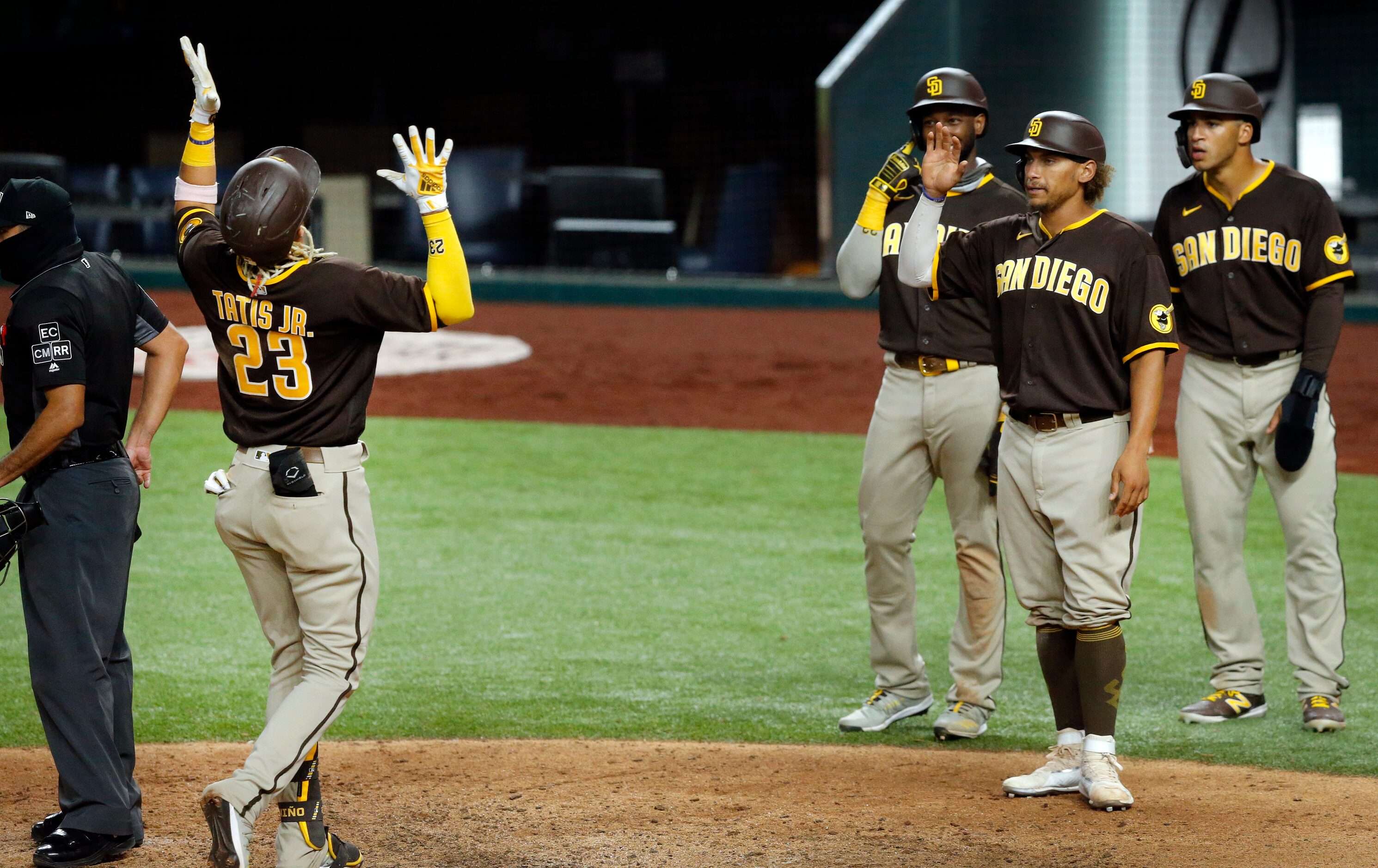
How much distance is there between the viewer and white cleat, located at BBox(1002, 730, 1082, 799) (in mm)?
3945

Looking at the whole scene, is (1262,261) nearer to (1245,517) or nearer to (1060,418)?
(1245,517)

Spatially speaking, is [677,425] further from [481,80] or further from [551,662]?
[481,80]

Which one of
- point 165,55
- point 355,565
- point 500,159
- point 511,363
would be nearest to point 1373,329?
point 511,363

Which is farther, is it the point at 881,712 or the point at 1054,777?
the point at 881,712

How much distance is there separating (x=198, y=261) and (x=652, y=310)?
13.6 metres

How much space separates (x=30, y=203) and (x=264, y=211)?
696 millimetres

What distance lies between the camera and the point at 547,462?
32.2ft

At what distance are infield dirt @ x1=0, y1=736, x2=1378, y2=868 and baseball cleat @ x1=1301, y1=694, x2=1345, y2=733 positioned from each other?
0.48m

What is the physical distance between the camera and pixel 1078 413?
153 inches

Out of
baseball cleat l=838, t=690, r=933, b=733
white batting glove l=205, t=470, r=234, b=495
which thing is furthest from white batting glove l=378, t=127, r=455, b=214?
baseball cleat l=838, t=690, r=933, b=733

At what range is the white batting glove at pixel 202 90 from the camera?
3.60 meters

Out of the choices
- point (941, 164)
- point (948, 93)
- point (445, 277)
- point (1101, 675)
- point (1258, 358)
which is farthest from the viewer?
point (1258, 358)

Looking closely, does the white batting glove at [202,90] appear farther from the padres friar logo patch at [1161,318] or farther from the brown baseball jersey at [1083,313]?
the padres friar logo patch at [1161,318]

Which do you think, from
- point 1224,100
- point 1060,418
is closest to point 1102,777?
point 1060,418
